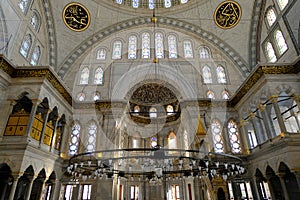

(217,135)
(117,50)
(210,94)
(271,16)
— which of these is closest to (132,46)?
(117,50)

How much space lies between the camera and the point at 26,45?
35.8ft

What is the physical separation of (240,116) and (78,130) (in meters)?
10.6

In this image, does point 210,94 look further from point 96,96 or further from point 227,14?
point 96,96

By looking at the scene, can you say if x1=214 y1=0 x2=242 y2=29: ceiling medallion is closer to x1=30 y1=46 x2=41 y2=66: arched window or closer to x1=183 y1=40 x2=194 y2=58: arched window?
x1=183 y1=40 x2=194 y2=58: arched window

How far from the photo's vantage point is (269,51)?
12.0m

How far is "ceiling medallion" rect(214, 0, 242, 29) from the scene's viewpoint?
1345cm

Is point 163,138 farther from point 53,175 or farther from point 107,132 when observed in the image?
point 53,175

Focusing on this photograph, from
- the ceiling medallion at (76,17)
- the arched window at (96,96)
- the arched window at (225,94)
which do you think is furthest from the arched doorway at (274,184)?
the ceiling medallion at (76,17)

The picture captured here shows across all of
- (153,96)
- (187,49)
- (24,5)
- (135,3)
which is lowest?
(153,96)

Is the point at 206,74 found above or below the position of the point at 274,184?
above

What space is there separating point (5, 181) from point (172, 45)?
12.9 metres

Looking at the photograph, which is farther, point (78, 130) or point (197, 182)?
point (78, 130)

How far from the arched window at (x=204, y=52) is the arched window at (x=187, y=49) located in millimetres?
690

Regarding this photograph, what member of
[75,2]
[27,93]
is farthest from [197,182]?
[75,2]
